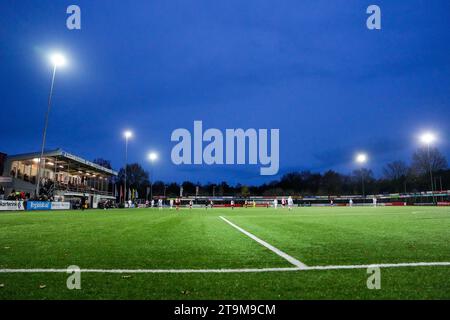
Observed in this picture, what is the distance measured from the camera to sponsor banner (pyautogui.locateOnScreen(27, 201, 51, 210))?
3803 centimetres

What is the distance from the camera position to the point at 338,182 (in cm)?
13675

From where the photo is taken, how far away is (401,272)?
15.5ft

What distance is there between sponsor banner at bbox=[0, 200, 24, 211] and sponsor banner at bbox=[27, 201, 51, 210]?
860mm

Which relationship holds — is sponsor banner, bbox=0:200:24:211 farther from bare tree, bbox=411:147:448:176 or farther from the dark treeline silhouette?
bare tree, bbox=411:147:448:176

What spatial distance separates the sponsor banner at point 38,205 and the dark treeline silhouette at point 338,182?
175 feet

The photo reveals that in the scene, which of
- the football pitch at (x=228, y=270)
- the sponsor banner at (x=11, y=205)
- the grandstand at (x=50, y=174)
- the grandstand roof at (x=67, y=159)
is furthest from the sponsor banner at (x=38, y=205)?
the football pitch at (x=228, y=270)

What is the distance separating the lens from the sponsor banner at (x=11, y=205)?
33.8m

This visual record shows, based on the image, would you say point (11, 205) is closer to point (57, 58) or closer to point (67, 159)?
point (57, 58)

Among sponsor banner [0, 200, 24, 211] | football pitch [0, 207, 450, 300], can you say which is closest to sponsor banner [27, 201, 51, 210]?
sponsor banner [0, 200, 24, 211]

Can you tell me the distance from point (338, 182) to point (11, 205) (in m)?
122

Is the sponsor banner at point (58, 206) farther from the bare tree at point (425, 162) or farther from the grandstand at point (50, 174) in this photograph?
the bare tree at point (425, 162)

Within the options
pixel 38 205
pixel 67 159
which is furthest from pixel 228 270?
pixel 67 159
